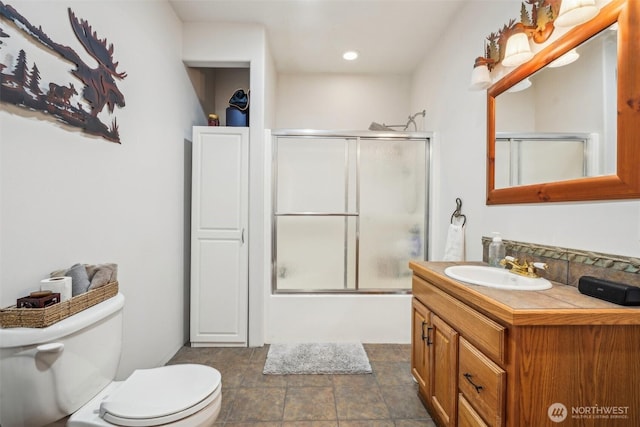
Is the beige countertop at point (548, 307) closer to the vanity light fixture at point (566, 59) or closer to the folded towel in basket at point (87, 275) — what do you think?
the vanity light fixture at point (566, 59)

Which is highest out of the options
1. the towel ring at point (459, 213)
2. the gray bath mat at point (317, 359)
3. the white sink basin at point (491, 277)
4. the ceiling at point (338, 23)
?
the ceiling at point (338, 23)

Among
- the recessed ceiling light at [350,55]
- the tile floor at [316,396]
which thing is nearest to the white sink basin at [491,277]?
the tile floor at [316,396]

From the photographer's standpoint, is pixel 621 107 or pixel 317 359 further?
pixel 317 359

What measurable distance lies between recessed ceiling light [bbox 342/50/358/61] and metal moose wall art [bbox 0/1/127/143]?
1980mm

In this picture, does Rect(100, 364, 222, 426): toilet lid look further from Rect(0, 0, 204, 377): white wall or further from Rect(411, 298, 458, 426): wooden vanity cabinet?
Rect(411, 298, 458, 426): wooden vanity cabinet

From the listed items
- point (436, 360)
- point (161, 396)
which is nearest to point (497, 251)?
point (436, 360)

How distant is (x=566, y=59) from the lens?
4.17 ft

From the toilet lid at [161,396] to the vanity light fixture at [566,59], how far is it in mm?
2003

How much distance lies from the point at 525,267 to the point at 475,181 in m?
0.75

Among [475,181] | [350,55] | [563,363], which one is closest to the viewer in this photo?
[563,363]

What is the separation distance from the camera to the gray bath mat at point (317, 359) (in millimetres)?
2045

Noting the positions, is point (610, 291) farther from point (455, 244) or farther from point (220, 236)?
point (220, 236)

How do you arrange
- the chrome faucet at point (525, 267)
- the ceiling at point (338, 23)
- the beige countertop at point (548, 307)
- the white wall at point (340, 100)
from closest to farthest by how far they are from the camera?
the beige countertop at point (548, 307) < the chrome faucet at point (525, 267) < the ceiling at point (338, 23) < the white wall at point (340, 100)

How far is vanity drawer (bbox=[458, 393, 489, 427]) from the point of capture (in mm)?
1067
